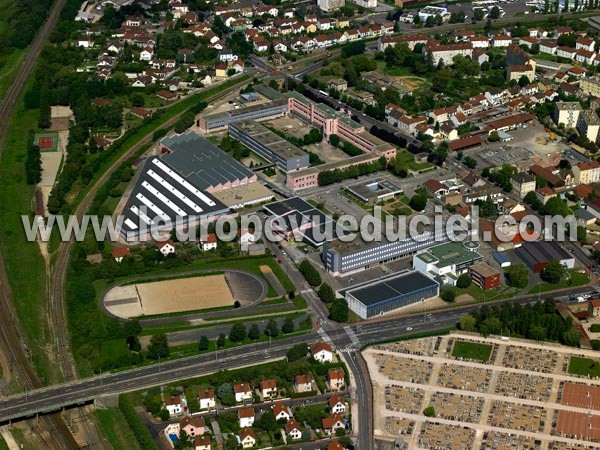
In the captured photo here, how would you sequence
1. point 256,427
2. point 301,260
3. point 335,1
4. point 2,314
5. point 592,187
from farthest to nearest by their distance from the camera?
point 335,1 < point 592,187 < point 301,260 < point 2,314 < point 256,427

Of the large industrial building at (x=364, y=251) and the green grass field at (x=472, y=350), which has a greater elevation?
the large industrial building at (x=364, y=251)

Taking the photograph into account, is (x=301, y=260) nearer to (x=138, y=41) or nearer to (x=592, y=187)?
(x=592, y=187)

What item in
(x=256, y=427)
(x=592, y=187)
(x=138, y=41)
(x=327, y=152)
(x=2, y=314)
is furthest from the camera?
(x=138, y=41)

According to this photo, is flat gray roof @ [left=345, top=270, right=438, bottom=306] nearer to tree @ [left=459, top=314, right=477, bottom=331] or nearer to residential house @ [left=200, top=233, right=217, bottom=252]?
tree @ [left=459, top=314, right=477, bottom=331]

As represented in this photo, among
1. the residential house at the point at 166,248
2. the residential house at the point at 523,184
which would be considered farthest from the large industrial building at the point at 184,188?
the residential house at the point at 523,184

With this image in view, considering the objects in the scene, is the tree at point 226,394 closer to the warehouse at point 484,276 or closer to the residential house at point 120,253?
the residential house at point 120,253

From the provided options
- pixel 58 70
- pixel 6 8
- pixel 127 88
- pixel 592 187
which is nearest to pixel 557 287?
pixel 592 187
